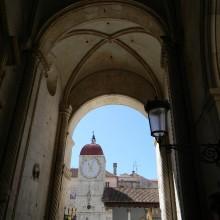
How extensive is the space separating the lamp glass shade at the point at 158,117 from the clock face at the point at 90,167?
31.5m

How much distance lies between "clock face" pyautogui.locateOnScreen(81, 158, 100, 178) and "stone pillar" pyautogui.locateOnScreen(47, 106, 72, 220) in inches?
991

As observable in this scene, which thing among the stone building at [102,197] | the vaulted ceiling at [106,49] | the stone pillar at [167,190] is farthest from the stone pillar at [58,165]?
the stone building at [102,197]

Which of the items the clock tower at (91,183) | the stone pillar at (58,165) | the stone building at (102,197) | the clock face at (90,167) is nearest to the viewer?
the stone pillar at (58,165)

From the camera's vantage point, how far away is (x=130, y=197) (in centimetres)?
2155

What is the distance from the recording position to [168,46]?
635 cm

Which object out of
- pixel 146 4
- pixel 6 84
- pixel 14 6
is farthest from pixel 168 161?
pixel 14 6

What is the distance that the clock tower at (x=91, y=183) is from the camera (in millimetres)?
31609

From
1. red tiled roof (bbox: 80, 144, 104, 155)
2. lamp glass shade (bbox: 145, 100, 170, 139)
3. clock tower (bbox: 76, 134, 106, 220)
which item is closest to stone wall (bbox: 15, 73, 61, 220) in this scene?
lamp glass shade (bbox: 145, 100, 170, 139)

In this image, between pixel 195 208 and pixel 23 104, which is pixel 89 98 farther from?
pixel 195 208

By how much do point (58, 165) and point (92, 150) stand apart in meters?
26.7

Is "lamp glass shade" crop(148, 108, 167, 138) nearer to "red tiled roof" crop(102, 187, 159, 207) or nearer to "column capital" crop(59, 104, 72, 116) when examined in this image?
"column capital" crop(59, 104, 72, 116)

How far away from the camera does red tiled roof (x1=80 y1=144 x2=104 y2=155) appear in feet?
116

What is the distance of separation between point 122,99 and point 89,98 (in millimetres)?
1575

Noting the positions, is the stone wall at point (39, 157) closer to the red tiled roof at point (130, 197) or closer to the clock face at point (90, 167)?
the red tiled roof at point (130, 197)
